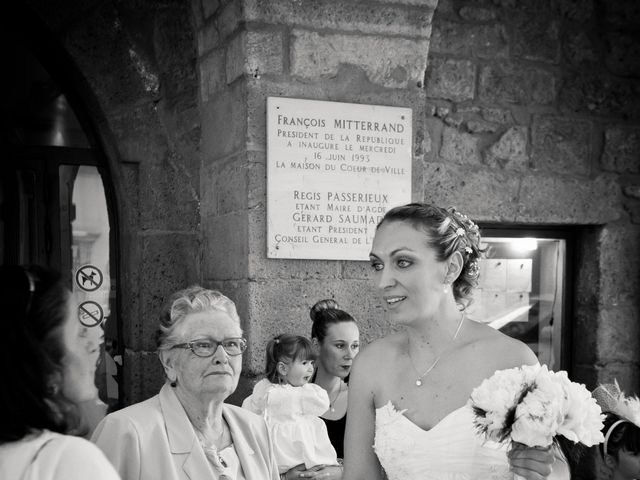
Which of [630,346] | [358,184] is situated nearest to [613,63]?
[630,346]

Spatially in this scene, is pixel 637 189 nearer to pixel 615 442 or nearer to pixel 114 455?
pixel 615 442

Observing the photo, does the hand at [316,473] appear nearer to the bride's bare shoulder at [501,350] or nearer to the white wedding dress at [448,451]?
the white wedding dress at [448,451]

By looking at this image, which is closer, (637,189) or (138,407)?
(138,407)

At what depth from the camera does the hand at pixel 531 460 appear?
71.2 inches

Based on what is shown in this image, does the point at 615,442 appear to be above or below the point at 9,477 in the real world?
below

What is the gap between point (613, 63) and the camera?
4.67 m

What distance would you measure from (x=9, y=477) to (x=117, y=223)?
3.15 m

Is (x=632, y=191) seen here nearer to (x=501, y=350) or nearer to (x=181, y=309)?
(x=501, y=350)

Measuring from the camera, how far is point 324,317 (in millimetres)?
3359

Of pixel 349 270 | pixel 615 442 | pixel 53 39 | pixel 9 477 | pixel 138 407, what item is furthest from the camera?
pixel 53 39

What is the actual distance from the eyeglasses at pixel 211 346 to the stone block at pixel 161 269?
1.77m

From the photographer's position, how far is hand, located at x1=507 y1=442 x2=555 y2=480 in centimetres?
181

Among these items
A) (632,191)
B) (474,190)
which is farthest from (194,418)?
(632,191)

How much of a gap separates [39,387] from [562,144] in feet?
13.0
